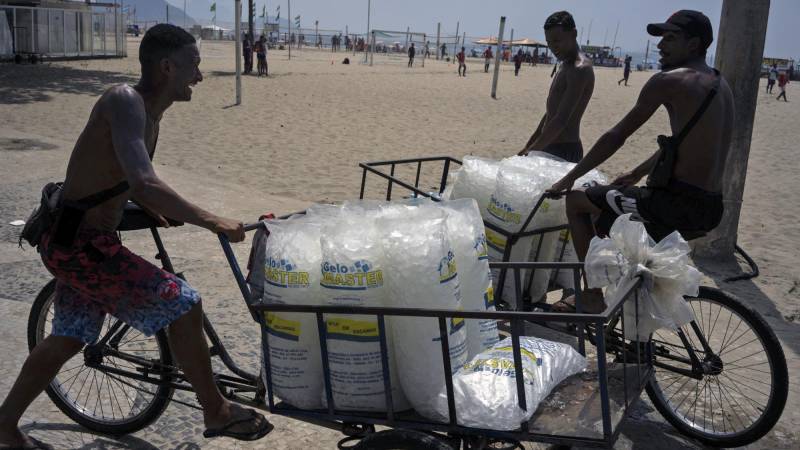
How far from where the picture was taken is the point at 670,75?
3.39 m

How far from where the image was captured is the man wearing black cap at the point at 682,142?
3.35 meters

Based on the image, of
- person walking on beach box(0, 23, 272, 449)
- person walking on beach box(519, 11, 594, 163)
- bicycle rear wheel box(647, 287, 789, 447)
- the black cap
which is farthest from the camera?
person walking on beach box(519, 11, 594, 163)

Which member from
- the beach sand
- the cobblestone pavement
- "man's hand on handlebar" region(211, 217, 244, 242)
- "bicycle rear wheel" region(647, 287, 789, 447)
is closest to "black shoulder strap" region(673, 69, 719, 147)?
"bicycle rear wheel" region(647, 287, 789, 447)

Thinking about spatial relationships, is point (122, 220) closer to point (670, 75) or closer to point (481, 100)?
point (670, 75)

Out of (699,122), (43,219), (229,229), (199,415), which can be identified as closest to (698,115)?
(699,122)

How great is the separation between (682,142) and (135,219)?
2.56m

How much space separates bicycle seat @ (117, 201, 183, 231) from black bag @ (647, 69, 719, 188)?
7.46ft

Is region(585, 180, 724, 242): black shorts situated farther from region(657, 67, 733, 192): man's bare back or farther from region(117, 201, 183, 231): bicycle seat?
region(117, 201, 183, 231): bicycle seat

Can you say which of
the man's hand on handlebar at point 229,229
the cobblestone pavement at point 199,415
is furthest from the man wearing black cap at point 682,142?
the man's hand on handlebar at point 229,229

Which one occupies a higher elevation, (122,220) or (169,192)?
(169,192)

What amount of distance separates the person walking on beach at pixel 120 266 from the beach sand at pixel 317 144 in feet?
3.37

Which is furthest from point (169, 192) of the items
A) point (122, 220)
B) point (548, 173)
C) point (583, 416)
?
point (548, 173)

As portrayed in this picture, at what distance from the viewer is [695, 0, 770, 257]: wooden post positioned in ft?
19.0

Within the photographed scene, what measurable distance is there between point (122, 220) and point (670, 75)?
261cm
